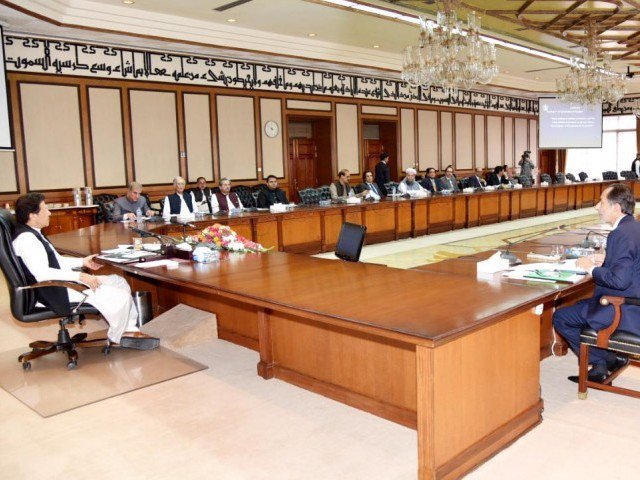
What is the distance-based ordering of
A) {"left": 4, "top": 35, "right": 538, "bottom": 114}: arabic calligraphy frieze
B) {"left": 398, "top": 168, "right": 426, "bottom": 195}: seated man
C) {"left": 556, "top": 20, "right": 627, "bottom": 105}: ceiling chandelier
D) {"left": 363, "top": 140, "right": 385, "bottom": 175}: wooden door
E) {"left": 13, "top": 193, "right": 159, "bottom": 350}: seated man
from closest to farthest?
{"left": 13, "top": 193, "right": 159, "bottom": 350}: seated man, {"left": 4, "top": 35, "right": 538, "bottom": 114}: arabic calligraphy frieze, {"left": 556, "top": 20, "right": 627, "bottom": 105}: ceiling chandelier, {"left": 398, "top": 168, "right": 426, "bottom": 195}: seated man, {"left": 363, "top": 140, "right": 385, "bottom": 175}: wooden door

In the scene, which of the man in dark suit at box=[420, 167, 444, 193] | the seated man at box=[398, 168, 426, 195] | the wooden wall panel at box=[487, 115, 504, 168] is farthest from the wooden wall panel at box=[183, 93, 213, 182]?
the wooden wall panel at box=[487, 115, 504, 168]

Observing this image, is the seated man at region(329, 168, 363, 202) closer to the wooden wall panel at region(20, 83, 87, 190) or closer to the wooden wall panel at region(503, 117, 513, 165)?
the wooden wall panel at region(20, 83, 87, 190)

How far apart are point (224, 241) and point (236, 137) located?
665cm

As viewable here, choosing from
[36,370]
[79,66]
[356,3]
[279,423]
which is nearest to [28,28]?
[79,66]

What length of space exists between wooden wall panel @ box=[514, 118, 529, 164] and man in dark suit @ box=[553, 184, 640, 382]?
15.4 m

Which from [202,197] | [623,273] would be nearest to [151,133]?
[202,197]

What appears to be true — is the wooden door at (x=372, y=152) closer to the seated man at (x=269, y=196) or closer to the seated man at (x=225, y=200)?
the seated man at (x=269, y=196)

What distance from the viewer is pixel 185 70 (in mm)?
9977

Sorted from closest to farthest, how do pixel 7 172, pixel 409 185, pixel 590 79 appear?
1. pixel 7 172
2. pixel 590 79
3. pixel 409 185

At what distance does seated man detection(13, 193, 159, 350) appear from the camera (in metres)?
3.80

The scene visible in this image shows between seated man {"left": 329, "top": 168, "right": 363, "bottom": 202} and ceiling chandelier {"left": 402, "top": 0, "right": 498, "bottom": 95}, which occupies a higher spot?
ceiling chandelier {"left": 402, "top": 0, "right": 498, "bottom": 95}

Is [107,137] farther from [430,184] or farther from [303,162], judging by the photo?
[430,184]

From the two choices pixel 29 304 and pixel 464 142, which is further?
pixel 464 142

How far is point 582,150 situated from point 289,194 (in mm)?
12068
